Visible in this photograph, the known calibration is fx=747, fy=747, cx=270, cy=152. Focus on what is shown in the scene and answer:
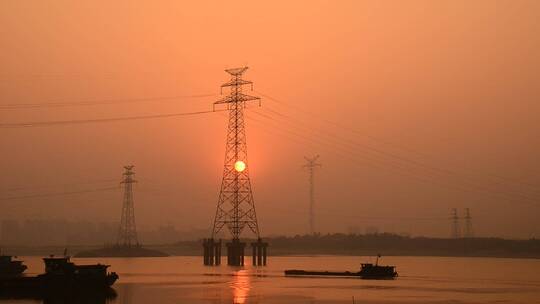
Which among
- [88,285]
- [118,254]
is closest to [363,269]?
[88,285]

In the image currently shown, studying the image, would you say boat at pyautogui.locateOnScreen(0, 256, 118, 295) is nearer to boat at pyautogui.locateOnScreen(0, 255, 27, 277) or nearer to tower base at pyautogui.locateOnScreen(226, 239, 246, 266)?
boat at pyautogui.locateOnScreen(0, 255, 27, 277)

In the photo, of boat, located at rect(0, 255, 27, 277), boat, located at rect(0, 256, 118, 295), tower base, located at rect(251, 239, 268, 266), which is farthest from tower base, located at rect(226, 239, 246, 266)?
boat, located at rect(0, 256, 118, 295)

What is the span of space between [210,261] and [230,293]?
2772 inches

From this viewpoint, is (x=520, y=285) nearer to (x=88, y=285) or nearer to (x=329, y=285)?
(x=329, y=285)

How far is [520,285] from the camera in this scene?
80.4 m

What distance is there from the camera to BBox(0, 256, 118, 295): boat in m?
60.6

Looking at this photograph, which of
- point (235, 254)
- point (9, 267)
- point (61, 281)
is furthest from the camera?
point (235, 254)

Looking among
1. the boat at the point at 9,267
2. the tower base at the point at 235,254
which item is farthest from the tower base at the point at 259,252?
the boat at the point at 9,267

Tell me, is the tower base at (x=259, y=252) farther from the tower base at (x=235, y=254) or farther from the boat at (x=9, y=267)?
the boat at (x=9, y=267)

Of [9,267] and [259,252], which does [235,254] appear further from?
[9,267]

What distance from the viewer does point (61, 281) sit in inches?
2398

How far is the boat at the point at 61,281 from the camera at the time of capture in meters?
60.6

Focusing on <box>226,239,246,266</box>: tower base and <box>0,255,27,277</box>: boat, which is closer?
<box>0,255,27,277</box>: boat

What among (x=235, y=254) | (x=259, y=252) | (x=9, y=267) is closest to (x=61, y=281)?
(x=9, y=267)
